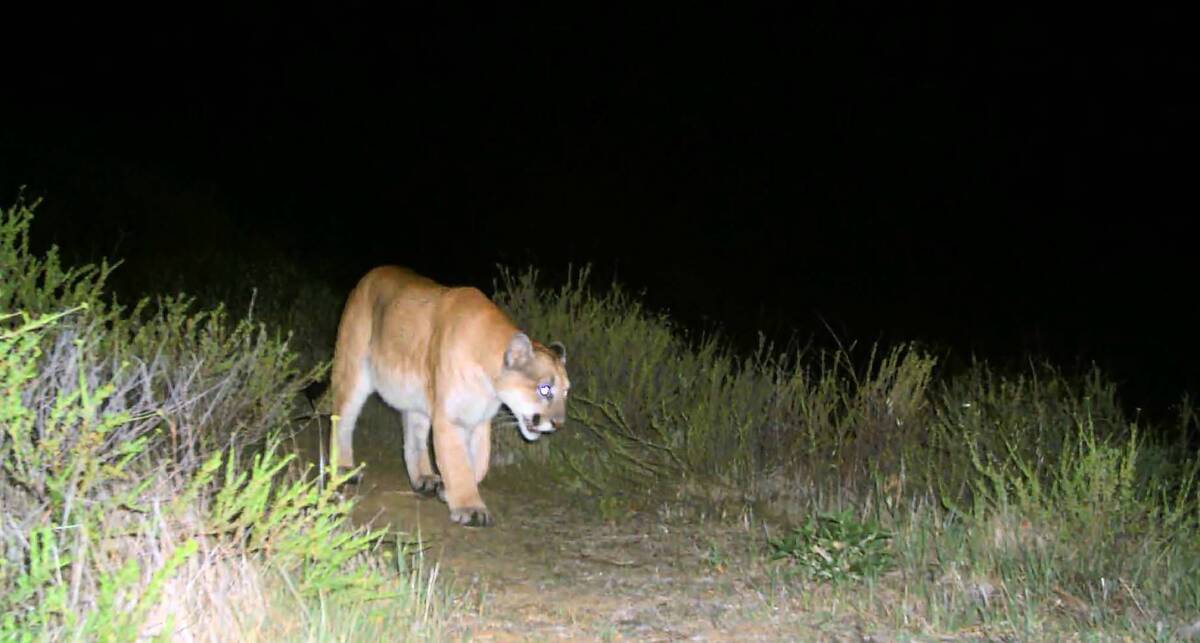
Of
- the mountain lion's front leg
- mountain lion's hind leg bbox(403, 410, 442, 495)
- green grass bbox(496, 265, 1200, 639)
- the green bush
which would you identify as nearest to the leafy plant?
green grass bbox(496, 265, 1200, 639)

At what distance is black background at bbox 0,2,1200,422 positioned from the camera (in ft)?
62.3

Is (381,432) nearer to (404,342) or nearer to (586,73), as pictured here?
(404,342)

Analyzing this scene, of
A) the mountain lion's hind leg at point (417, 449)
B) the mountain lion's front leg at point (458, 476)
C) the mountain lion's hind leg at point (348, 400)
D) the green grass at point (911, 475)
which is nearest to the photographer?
the green grass at point (911, 475)

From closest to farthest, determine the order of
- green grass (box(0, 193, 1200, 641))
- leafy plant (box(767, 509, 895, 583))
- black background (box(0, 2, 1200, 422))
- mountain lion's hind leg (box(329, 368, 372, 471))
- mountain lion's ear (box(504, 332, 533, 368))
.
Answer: green grass (box(0, 193, 1200, 641)) < leafy plant (box(767, 509, 895, 583)) < mountain lion's ear (box(504, 332, 533, 368)) < mountain lion's hind leg (box(329, 368, 372, 471)) < black background (box(0, 2, 1200, 422))

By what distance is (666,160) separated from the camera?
32.5 meters

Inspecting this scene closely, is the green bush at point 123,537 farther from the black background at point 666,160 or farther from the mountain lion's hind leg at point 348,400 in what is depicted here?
the black background at point 666,160

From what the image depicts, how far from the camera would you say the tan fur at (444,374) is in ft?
25.8

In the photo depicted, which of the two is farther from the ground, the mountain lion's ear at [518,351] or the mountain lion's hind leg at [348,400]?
the mountain lion's ear at [518,351]

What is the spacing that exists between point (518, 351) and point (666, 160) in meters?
25.1

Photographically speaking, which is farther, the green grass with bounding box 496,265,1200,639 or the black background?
the black background

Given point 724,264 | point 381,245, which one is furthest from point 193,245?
point 724,264

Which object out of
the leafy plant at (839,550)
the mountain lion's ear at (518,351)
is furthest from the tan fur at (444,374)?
the leafy plant at (839,550)

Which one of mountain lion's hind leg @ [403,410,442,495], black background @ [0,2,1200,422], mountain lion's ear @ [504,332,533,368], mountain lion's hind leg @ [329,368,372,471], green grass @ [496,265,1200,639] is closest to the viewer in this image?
green grass @ [496,265,1200,639]

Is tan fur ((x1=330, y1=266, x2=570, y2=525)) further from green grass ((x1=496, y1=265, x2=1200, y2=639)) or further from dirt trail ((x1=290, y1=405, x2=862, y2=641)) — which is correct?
green grass ((x1=496, y1=265, x2=1200, y2=639))
